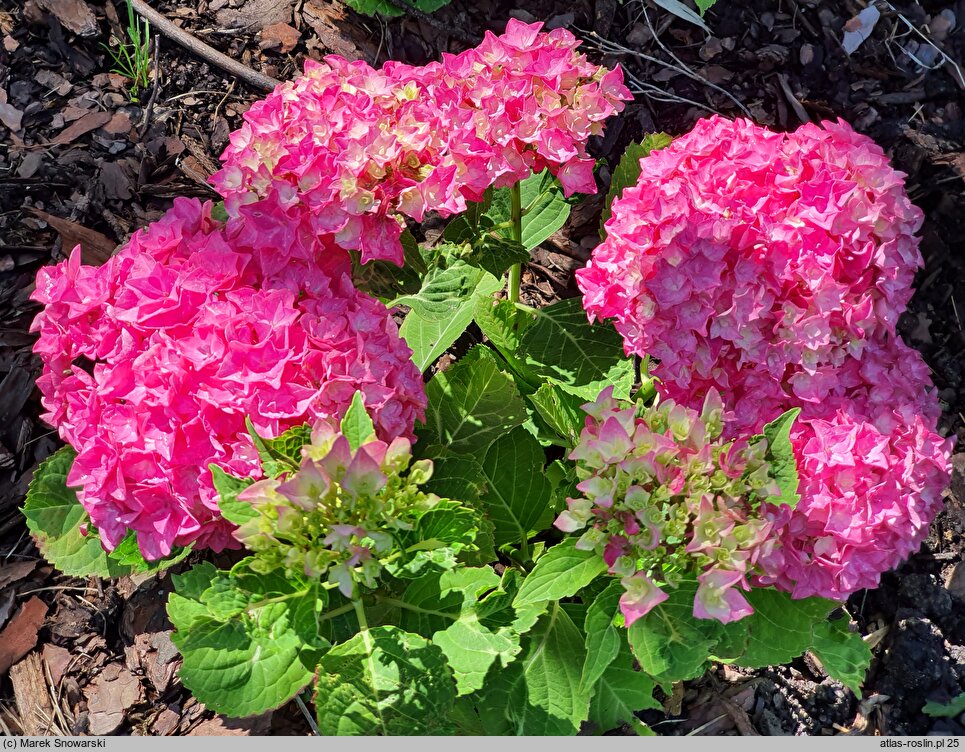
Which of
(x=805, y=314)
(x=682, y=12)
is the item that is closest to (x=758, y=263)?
(x=805, y=314)

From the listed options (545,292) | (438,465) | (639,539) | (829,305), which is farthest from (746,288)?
(545,292)

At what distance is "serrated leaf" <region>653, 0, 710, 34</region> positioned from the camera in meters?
3.26

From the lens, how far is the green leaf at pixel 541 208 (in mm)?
2592

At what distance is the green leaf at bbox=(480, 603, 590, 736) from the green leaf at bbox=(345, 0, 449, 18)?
2.19m

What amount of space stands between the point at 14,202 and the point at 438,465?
190cm

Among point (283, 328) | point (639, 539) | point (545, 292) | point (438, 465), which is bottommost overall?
point (545, 292)

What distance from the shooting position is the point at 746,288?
1955 mm

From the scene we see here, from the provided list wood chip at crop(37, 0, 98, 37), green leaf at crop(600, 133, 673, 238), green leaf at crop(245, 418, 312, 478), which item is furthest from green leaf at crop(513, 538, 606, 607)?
wood chip at crop(37, 0, 98, 37)

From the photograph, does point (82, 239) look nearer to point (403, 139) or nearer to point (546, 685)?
point (403, 139)

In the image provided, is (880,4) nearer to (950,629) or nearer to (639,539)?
(950,629)

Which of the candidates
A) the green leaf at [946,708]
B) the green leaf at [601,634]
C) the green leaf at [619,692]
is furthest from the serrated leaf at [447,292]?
the green leaf at [946,708]

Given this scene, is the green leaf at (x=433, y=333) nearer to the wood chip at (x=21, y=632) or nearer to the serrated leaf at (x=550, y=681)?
the serrated leaf at (x=550, y=681)

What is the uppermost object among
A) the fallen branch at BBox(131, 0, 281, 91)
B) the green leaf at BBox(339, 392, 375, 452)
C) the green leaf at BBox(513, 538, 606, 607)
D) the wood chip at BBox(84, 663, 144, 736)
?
the fallen branch at BBox(131, 0, 281, 91)

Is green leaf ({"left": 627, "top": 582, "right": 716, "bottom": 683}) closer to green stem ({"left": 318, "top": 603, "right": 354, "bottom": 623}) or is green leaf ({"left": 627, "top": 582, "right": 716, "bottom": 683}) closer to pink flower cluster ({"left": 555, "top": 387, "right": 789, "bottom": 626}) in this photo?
pink flower cluster ({"left": 555, "top": 387, "right": 789, "bottom": 626})
